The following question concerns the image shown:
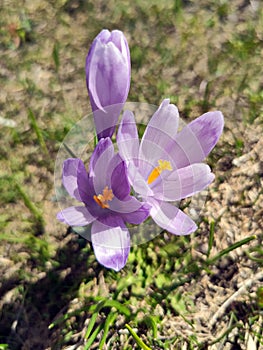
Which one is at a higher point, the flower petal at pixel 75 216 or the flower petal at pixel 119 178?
the flower petal at pixel 119 178

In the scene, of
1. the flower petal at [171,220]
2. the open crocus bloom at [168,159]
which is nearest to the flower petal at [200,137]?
the open crocus bloom at [168,159]

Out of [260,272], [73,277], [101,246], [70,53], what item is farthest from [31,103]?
[260,272]

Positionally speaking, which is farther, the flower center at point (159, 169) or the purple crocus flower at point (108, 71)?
the flower center at point (159, 169)

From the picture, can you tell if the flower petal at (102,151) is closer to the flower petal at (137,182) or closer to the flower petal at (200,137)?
the flower petal at (137,182)

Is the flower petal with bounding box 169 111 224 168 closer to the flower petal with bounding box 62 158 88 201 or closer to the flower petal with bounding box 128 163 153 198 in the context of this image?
the flower petal with bounding box 128 163 153 198

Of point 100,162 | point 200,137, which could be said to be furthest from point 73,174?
point 200,137

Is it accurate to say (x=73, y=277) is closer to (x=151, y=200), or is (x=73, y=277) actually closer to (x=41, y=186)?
(x=41, y=186)

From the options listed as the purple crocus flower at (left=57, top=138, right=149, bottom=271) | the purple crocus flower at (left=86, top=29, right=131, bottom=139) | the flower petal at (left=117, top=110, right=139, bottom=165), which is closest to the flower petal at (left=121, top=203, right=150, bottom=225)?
the purple crocus flower at (left=57, top=138, right=149, bottom=271)
